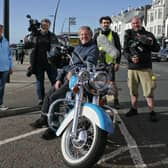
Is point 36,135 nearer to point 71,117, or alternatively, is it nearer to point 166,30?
point 71,117

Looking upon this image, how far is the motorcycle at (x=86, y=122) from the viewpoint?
4.30m

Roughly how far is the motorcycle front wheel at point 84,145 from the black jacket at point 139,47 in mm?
2798

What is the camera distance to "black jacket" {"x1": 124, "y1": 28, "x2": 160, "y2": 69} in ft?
22.7

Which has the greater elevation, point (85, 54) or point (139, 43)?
point (139, 43)

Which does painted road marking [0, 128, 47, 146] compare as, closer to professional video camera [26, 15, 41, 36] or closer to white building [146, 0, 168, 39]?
professional video camera [26, 15, 41, 36]

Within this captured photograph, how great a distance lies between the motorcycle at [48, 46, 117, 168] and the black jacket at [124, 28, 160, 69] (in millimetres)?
2266

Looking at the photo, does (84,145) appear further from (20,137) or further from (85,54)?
(20,137)

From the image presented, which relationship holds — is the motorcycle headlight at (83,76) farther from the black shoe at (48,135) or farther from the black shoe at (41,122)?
the black shoe at (41,122)

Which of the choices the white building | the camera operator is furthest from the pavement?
the white building

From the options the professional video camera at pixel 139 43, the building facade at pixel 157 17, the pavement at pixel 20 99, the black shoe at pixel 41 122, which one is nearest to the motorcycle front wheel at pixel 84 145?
the black shoe at pixel 41 122

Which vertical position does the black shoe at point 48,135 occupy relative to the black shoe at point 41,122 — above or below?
below

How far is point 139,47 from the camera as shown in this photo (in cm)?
704

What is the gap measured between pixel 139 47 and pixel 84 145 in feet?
10.1

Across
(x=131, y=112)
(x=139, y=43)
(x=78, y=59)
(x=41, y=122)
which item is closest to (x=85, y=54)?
(x=78, y=59)
